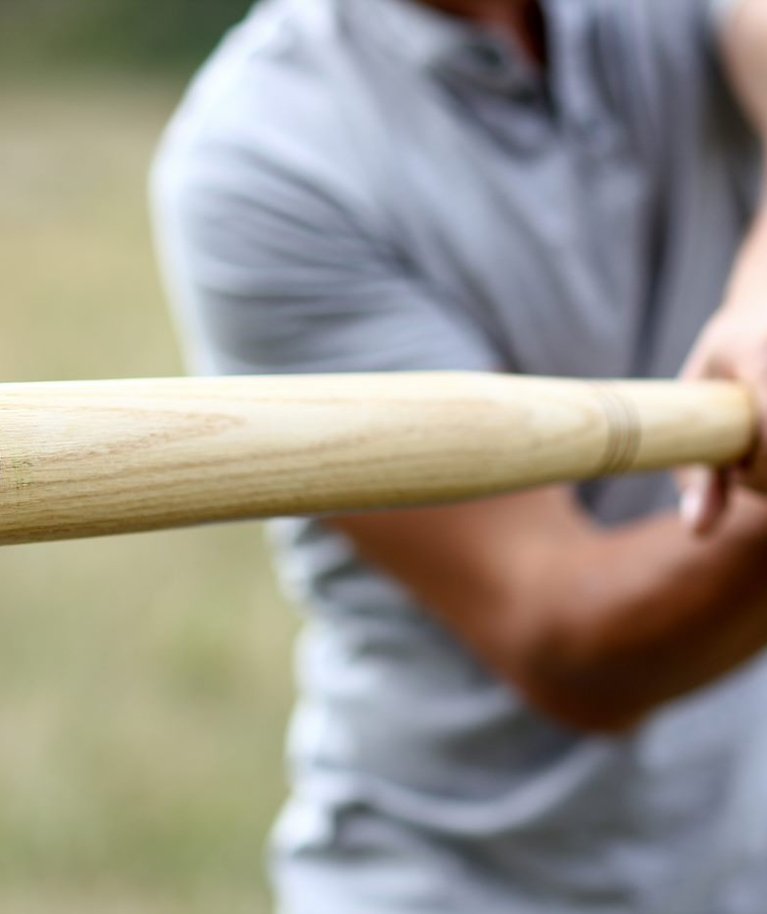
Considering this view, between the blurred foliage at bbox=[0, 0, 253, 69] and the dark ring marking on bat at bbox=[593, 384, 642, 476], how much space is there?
21.3ft

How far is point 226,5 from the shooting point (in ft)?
23.7

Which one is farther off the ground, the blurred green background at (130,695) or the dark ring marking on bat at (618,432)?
the blurred green background at (130,695)

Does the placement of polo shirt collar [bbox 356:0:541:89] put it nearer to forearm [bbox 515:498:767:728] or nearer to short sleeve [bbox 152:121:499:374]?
short sleeve [bbox 152:121:499:374]

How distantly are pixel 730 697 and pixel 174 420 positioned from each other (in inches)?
30.0

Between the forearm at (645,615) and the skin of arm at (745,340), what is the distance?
57 millimetres

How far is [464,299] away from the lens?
106 centimetres

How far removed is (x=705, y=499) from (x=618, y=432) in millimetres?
167

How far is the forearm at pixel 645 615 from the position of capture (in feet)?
3.06

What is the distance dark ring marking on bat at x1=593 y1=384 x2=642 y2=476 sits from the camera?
0.71 metres

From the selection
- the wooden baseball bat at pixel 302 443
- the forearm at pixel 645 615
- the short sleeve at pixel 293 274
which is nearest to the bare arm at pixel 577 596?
the forearm at pixel 645 615

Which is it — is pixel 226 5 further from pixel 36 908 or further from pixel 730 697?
pixel 730 697

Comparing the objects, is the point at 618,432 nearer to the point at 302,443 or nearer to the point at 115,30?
the point at 302,443

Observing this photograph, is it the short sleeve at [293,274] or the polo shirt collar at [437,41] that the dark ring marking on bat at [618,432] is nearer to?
the short sleeve at [293,274]

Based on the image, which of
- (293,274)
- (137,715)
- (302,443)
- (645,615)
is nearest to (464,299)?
(293,274)
